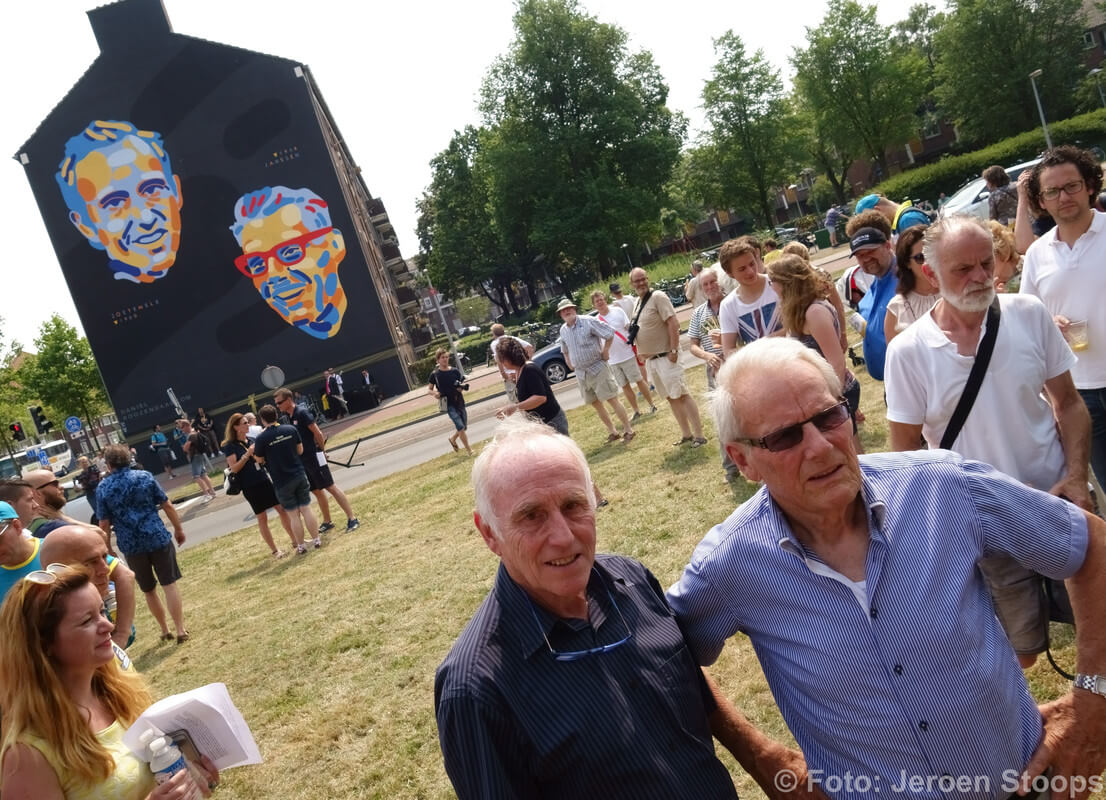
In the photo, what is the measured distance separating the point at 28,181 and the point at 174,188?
672cm

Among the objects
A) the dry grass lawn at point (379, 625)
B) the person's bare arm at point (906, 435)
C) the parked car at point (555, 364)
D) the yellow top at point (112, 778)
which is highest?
the person's bare arm at point (906, 435)

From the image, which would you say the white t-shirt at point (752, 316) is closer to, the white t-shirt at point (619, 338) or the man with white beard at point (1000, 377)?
the man with white beard at point (1000, 377)

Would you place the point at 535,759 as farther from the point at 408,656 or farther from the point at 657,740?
the point at 408,656

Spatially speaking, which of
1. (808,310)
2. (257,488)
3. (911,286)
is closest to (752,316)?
(808,310)

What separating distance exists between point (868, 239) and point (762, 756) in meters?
3.82

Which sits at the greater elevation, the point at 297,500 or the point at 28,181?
the point at 28,181

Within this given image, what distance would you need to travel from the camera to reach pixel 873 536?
208cm

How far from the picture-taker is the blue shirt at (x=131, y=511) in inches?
335

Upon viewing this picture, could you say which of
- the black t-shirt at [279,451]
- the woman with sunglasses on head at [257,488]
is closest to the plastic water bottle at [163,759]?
the black t-shirt at [279,451]

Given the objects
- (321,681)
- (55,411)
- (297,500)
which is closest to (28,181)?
(55,411)

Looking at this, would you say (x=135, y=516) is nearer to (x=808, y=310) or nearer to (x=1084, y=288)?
(x=808, y=310)

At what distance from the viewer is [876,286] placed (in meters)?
5.05

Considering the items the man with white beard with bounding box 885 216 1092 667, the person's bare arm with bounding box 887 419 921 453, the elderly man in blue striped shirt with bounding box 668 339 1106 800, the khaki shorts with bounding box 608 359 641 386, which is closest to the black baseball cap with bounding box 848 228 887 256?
the man with white beard with bounding box 885 216 1092 667

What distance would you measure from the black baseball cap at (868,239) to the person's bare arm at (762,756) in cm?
364
